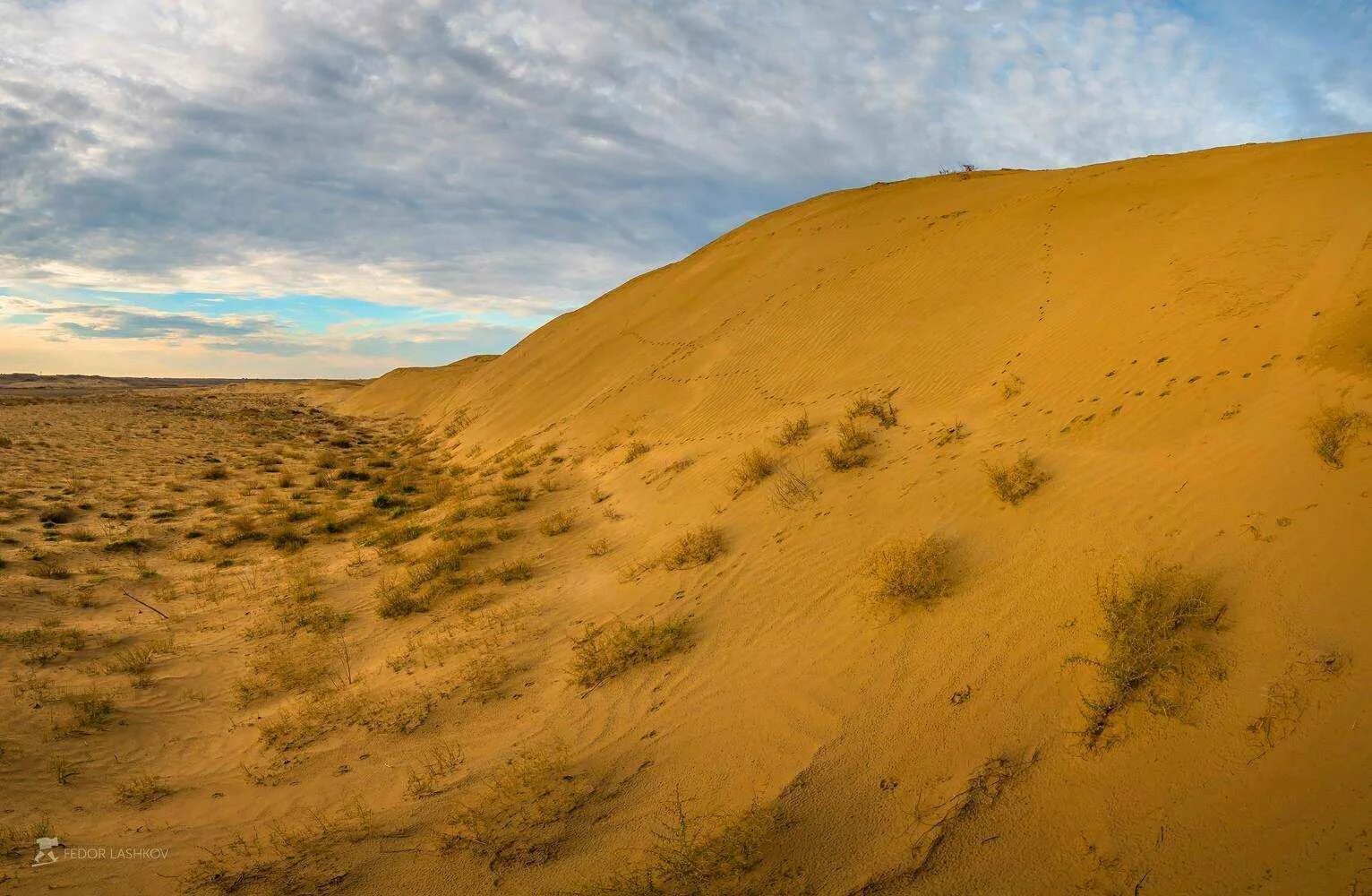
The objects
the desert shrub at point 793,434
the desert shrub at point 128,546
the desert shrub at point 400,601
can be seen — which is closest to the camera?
the desert shrub at point 400,601

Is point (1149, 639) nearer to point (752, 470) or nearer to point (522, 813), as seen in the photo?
point (522, 813)

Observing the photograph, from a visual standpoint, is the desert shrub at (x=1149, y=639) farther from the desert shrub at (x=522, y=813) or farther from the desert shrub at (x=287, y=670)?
the desert shrub at (x=287, y=670)

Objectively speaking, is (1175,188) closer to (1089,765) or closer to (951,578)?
(951,578)

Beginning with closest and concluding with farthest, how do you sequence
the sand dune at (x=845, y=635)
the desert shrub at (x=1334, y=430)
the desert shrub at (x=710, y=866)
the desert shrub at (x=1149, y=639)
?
1. the desert shrub at (x=710, y=866)
2. the sand dune at (x=845, y=635)
3. the desert shrub at (x=1149, y=639)
4. the desert shrub at (x=1334, y=430)

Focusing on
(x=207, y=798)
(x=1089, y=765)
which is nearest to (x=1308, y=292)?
(x=1089, y=765)

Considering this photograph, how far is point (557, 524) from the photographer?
961cm

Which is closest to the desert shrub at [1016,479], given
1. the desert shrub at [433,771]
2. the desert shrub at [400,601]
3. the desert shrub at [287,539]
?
the desert shrub at [433,771]

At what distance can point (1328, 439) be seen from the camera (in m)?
4.97

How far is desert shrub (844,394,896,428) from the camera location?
9.35 metres

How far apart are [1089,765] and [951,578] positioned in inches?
78.6

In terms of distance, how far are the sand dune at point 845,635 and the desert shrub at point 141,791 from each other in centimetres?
3

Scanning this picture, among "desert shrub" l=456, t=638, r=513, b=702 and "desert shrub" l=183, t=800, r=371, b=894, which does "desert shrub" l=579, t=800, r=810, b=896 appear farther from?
"desert shrub" l=456, t=638, r=513, b=702

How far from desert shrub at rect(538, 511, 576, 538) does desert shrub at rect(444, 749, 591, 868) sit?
5.14 metres

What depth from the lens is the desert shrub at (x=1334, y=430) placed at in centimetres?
491
